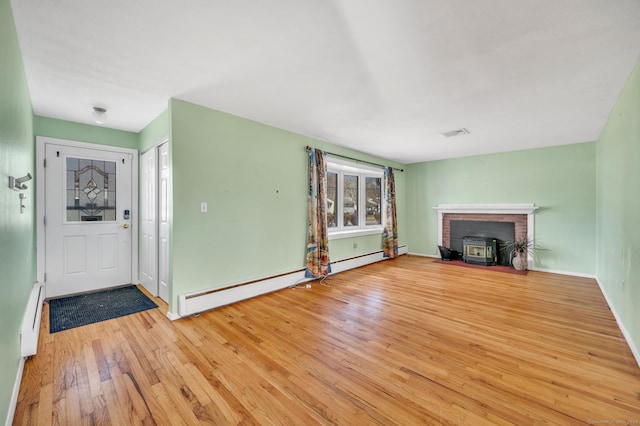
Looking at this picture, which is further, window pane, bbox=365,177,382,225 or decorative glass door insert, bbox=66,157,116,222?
window pane, bbox=365,177,382,225

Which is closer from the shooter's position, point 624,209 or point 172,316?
point 624,209

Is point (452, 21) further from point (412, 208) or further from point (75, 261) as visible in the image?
point (412, 208)

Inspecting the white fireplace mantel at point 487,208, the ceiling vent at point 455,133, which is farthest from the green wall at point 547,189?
the ceiling vent at point 455,133

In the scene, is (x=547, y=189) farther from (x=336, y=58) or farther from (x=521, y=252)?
(x=336, y=58)

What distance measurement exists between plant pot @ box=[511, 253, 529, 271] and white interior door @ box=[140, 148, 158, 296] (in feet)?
20.7

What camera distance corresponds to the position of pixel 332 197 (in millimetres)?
5453

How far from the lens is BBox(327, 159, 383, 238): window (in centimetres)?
540

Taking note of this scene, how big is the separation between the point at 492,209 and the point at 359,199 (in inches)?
111

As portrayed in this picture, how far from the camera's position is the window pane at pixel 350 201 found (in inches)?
226

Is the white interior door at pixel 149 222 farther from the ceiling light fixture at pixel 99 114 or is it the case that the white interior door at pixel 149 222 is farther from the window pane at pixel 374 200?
the window pane at pixel 374 200

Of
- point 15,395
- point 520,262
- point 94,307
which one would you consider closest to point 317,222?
point 94,307

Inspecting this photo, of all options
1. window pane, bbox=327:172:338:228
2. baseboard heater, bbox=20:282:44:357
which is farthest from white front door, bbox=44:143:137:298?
window pane, bbox=327:172:338:228

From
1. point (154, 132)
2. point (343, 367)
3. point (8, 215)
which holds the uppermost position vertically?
point (154, 132)

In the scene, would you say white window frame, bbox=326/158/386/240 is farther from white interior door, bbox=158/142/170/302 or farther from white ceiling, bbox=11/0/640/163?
white interior door, bbox=158/142/170/302
